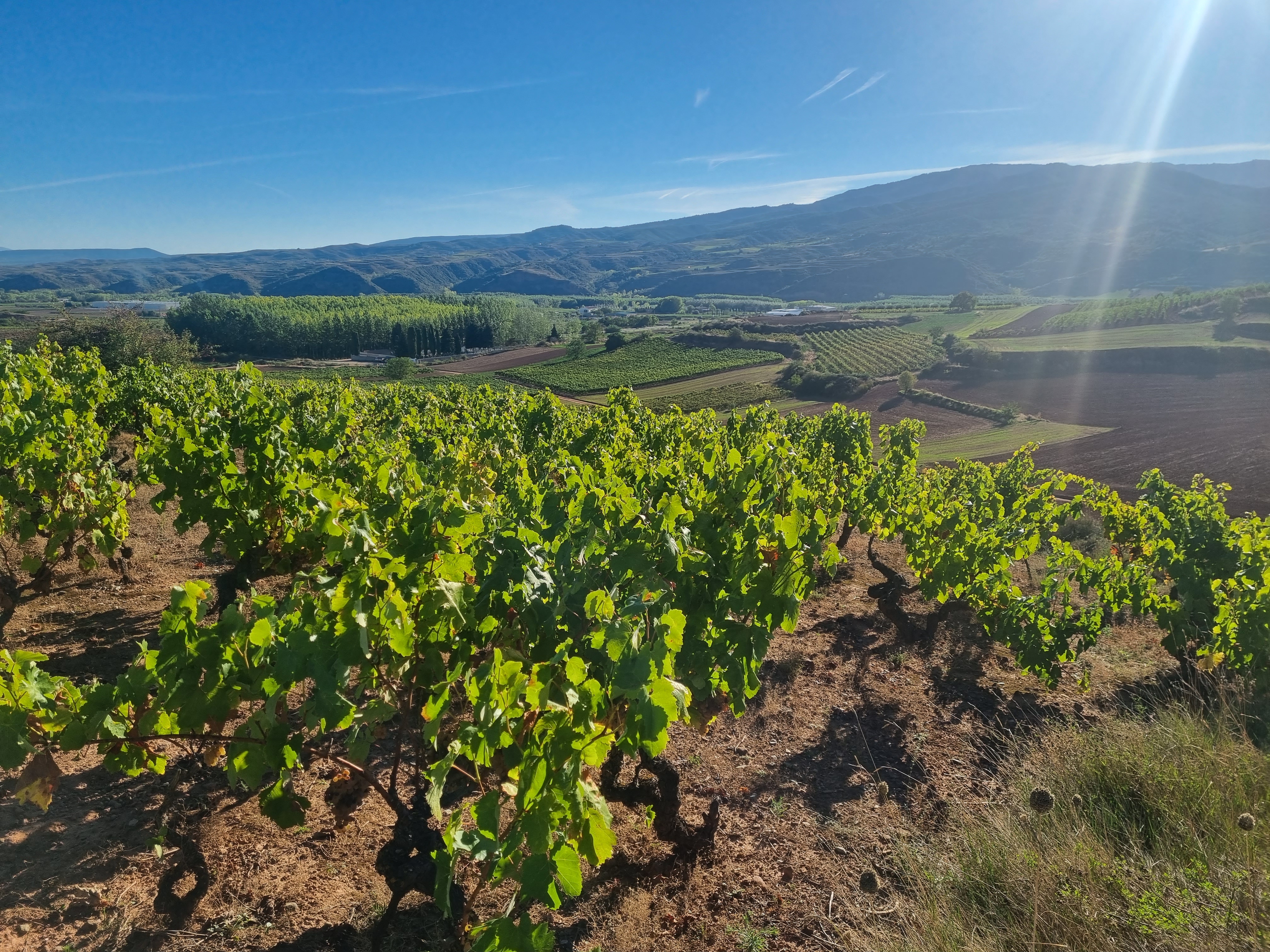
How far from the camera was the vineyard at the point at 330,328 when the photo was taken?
342 feet

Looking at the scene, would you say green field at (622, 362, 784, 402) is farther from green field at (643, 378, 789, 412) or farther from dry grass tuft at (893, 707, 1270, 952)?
dry grass tuft at (893, 707, 1270, 952)

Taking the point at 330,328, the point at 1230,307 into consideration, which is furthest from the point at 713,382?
the point at 330,328

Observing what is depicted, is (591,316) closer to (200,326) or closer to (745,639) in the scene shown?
(200,326)

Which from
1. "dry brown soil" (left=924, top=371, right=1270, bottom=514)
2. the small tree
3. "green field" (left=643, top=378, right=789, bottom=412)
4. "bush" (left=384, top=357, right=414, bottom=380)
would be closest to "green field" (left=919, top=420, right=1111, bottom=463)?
"dry brown soil" (left=924, top=371, right=1270, bottom=514)

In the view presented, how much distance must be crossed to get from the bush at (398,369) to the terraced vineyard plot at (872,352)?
166 ft

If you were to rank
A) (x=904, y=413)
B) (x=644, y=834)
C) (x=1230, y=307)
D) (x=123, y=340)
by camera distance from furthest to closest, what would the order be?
(x=1230, y=307), (x=904, y=413), (x=123, y=340), (x=644, y=834)

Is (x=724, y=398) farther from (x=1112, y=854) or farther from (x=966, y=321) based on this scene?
(x=966, y=321)

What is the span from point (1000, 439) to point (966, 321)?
233 feet

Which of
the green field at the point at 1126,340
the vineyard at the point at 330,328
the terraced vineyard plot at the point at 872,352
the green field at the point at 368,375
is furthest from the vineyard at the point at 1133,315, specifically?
the vineyard at the point at 330,328

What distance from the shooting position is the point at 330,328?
10638cm

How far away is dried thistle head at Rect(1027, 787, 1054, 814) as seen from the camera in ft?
16.0

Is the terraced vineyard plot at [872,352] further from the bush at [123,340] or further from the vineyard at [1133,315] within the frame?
the bush at [123,340]

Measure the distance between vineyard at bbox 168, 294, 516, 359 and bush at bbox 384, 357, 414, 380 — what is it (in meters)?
25.8

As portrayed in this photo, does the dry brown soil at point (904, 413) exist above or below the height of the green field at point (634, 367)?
below
